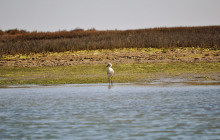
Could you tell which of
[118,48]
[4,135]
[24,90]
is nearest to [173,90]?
[24,90]

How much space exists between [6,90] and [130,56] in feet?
45.8

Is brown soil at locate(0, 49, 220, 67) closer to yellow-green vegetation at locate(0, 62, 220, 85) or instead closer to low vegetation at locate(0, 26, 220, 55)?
yellow-green vegetation at locate(0, 62, 220, 85)

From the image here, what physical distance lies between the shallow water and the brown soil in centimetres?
1116


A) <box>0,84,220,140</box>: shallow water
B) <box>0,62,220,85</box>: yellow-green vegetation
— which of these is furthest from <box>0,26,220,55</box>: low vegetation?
<box>0,84,220,140</box>: shallow water

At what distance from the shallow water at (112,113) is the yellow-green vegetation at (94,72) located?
330 centimetres

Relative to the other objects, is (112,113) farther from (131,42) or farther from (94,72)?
(131,42)

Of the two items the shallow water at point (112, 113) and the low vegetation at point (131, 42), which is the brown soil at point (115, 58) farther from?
the shallow water at point (112, 113)

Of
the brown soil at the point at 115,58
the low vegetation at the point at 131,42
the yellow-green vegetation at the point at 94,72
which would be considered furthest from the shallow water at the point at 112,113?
the low vegetation at the point at 131,42

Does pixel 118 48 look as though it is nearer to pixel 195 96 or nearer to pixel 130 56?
pixel 130 56

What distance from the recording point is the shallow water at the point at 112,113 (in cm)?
1008

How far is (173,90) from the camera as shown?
57.0ft

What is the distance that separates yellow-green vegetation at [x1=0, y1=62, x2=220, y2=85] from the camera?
22.2 metres

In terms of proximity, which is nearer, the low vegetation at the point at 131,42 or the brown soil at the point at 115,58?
the brown soil at the point at 115,58

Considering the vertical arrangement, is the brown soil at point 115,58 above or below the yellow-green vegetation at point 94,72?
above
